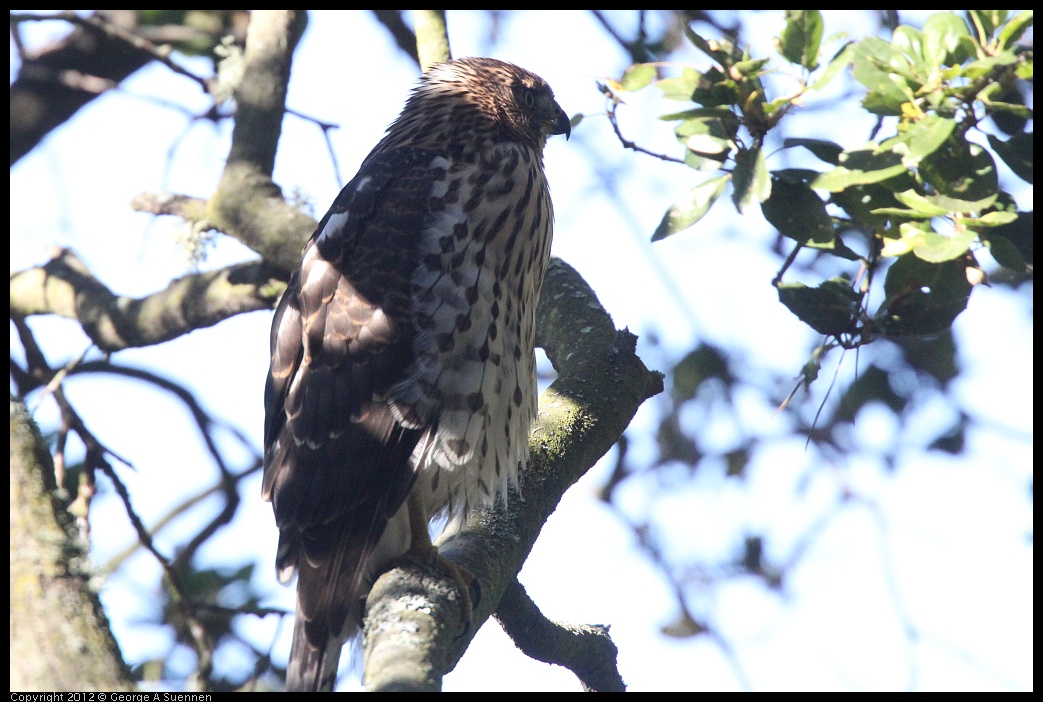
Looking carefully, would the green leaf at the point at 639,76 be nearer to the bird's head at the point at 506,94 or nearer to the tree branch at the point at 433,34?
the bird's head at the point at 506,94

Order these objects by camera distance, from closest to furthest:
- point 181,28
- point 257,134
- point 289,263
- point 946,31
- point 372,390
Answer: point 946,31, point 372,390, point 289,263, point 257,134, point 181,28

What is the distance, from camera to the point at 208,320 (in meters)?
4.09

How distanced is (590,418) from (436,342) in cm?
56

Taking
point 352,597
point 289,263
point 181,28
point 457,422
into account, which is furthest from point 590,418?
point 181,28

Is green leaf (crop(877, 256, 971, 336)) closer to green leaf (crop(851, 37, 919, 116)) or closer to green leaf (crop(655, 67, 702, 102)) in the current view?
green leaf (crop(851, 37, 919, 116))

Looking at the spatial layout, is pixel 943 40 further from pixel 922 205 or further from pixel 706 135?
pixel 706 135

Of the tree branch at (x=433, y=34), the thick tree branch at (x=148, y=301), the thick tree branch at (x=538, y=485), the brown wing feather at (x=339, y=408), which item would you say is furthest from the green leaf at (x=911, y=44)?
the thick tree branch at (x=148, y=301)

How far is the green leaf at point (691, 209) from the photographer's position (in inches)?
118

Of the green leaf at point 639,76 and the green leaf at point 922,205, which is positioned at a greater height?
the green leaf at point 639,76

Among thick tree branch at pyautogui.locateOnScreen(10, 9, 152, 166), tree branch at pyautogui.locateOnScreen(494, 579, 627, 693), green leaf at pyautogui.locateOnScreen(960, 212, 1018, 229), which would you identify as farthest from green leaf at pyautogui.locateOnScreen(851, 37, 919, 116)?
thick tree branch at pyautogui.locateOnScreen(10, 9, 152, 166)

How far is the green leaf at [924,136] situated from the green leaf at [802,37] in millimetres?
421

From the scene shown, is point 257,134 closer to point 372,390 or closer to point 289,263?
point 289,263

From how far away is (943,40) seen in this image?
8.37ft

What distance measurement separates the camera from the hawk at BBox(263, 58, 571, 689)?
2928 mm
